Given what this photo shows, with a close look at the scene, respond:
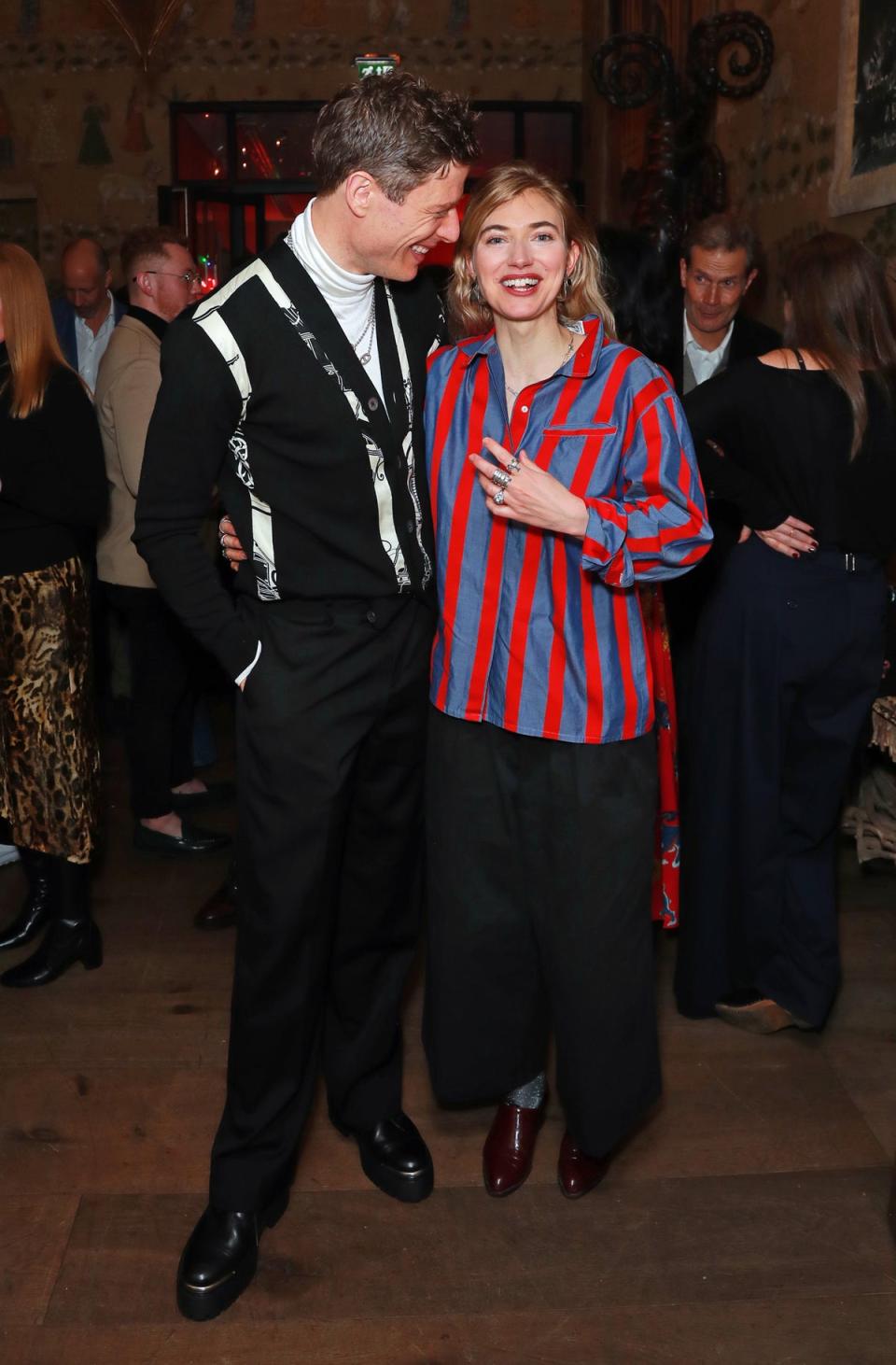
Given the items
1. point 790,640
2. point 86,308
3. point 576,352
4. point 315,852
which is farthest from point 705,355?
point 86,308

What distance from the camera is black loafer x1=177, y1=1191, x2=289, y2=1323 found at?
6.57 feet

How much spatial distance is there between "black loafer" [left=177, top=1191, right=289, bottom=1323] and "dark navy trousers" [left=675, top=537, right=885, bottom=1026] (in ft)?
3.96

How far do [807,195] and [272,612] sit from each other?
10.5 ft

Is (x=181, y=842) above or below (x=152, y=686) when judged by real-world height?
below

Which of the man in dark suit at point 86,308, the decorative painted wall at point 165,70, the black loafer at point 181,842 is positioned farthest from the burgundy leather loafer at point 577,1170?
the decorative painted wall at point 165,70

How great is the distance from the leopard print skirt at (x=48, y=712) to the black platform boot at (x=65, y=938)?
71mm

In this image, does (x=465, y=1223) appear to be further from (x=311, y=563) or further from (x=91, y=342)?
(x=91, y=342)

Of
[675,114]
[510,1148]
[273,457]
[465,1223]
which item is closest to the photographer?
[273,457]

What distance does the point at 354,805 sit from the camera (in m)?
2.12

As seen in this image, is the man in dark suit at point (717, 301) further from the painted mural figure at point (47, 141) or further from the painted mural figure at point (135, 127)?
the painted mural figure at point (47, 141)

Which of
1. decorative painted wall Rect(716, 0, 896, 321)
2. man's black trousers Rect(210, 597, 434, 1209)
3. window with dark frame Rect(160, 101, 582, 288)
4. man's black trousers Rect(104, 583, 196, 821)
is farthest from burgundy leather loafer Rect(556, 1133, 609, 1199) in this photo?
window with dark frame Rect(160, 101, 582, 288)

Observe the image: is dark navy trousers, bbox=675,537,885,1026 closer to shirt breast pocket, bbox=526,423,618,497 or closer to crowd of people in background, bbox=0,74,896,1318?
crowd of people in background, bbox=0,74,896,1318

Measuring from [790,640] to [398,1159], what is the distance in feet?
4.09

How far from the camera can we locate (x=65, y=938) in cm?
311
